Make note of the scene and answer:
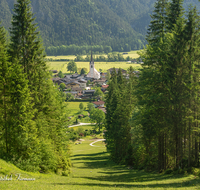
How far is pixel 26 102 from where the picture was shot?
19469 millimetres

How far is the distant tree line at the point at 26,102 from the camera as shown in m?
19.2

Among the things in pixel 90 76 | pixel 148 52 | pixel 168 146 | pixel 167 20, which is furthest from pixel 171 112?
pixel 90 76

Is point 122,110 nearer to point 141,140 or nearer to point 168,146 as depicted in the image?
point 141,140

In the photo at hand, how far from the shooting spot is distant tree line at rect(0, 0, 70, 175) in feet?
63.1

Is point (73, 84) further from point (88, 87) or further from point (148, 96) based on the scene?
point (148, 96)

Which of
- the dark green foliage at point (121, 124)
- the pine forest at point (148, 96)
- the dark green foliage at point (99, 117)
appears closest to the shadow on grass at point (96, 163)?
the dark green foliage at point (121, 124)

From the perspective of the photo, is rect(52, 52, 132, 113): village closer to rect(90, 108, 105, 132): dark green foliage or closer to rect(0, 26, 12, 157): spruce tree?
rect(90, 108, 105, 132): dark green foliage

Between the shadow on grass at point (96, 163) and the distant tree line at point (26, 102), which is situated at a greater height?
the distant tree line at point (26, 102)

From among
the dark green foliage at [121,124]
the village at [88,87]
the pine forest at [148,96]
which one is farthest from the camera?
the village at [88,87]

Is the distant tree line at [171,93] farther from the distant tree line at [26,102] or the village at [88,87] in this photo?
the village at [88,87]

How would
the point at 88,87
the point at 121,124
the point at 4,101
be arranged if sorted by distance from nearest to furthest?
1. the point at 4,101
2. the point at 121,124
3. the point at 88,87

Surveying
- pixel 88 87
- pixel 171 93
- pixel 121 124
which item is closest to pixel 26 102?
pixel 171 93

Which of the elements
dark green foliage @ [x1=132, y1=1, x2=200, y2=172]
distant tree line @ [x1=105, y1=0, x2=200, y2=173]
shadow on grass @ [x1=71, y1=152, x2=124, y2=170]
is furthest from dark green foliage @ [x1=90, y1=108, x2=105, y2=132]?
dark green foliage @ [x1=132, y1=1, x2=200, y2=172]

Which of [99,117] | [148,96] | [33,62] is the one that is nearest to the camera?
[148,96]
